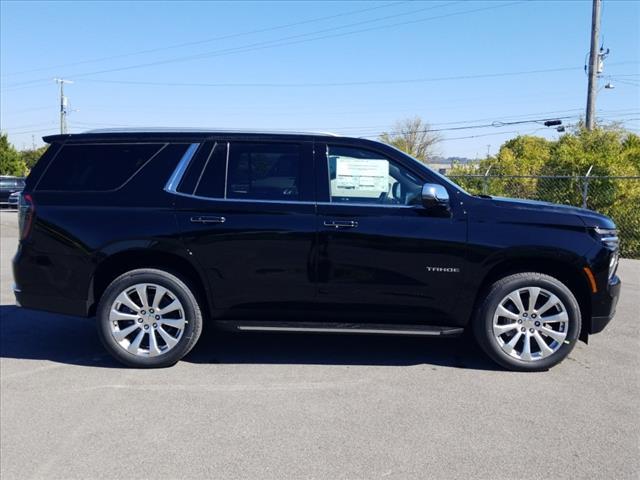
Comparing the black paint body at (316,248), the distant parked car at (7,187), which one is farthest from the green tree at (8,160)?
the black paint body at (316,248)

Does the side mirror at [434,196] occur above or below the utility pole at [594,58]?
below

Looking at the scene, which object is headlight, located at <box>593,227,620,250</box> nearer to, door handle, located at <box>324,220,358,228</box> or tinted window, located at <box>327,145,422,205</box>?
tinted window, located at <box>327,145,422,205</box>

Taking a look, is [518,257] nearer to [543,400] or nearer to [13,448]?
[543,400]

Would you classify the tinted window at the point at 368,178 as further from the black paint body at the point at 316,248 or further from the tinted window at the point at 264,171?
the tinted window at the point at 264,171

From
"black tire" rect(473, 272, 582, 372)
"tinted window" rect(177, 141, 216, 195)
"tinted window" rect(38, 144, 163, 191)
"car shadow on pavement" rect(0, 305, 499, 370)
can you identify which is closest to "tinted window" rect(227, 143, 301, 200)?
"tinted window" rect(177, 141, 216, 195)

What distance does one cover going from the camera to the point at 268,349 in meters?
5.33

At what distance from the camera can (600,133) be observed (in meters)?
15.1

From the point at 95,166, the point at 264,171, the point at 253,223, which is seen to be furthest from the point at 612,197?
the point at 95,166

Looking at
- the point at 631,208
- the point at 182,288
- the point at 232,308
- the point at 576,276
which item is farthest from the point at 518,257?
the point at 631,208

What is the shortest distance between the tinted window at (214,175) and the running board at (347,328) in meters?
1.10

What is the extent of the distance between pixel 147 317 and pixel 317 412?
175cm

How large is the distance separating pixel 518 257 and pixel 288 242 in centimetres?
186

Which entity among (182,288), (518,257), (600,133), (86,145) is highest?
(600,133)

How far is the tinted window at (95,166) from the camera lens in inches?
191
